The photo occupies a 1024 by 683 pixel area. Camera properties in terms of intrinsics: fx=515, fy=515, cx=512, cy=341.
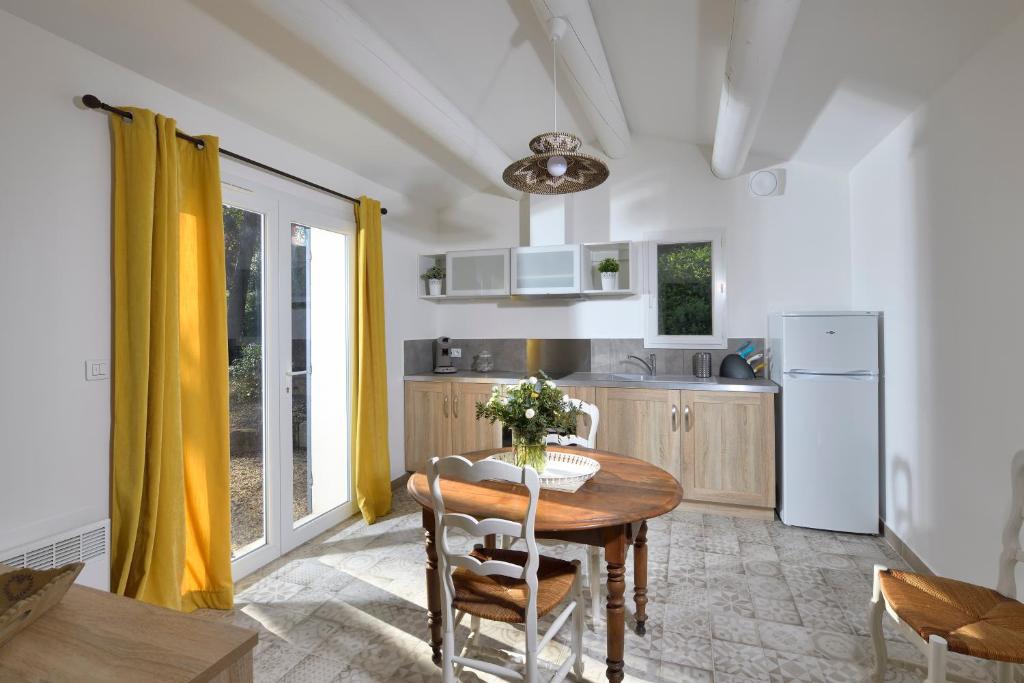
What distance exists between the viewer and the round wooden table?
69.0 inches

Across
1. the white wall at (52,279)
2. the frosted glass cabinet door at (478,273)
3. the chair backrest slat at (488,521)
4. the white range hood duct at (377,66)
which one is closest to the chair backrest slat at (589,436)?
the chair backrest slat at (488,521)

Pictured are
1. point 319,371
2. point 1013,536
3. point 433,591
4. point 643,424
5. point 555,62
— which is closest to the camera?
point 1013,536

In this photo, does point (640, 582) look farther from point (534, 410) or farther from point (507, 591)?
point (534, 410)

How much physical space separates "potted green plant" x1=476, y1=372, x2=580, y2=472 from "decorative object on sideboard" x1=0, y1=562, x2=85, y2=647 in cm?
137

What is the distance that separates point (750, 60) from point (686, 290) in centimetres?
230

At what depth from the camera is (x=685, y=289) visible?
431cm

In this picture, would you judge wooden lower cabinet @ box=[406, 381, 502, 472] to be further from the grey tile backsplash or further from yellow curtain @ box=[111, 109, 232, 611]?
yellow curtain @ box=[111, 109, 232, 611]

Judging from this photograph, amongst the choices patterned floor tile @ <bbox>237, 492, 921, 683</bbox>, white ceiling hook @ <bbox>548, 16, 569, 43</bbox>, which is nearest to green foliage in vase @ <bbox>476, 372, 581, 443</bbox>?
patterned floor tile @ <bbox>237, 492, 921, 683</bbox>

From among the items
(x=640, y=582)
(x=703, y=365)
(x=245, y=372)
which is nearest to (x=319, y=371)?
(x=245, y=372)

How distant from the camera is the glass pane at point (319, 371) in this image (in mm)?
3352

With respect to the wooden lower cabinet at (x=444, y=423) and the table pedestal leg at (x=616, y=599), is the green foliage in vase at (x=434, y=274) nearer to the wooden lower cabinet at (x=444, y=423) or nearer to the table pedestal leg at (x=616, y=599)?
the wooden lower cabinet at (x=444, y=423)

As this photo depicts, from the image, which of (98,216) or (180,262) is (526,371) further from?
(98,216)

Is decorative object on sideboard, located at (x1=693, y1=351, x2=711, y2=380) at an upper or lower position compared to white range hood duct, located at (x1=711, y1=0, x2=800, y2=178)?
lower

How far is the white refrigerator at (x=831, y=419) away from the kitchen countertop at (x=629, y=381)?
0.27m
